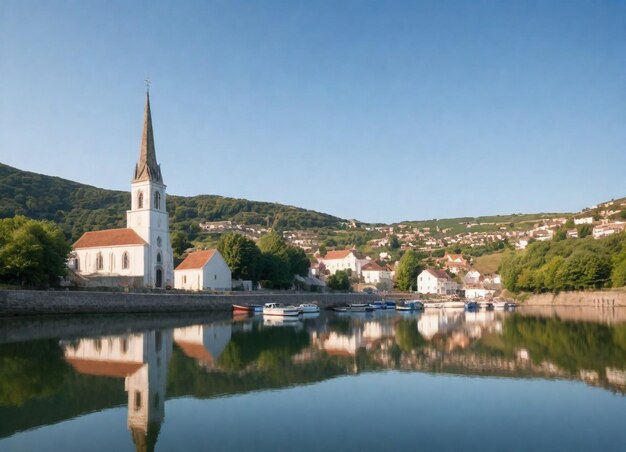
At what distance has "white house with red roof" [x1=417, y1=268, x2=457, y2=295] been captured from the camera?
122438 millimetres

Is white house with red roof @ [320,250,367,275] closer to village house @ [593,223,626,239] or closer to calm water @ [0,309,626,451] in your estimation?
village house @ [593,223,626,239]

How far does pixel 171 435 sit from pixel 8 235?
41812mm

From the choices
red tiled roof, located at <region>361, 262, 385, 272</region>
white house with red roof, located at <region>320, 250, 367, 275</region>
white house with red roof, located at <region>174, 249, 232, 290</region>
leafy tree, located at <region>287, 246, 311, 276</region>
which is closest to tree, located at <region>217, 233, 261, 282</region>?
white house with red roof, located at <region>174, 249, 232, 290</region>

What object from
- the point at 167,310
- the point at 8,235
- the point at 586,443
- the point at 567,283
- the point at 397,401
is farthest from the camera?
the point at 567,283

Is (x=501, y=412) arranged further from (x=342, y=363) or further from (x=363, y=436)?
(x=342, y=363)

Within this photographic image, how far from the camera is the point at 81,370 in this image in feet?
66.7

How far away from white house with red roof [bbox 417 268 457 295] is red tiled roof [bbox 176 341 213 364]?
97.8 metres

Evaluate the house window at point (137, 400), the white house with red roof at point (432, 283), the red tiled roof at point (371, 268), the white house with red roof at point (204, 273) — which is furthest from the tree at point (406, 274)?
the house window at point (137, 400)

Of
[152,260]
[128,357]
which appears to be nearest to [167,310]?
[152,260]

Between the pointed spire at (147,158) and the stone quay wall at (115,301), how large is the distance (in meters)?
18.6

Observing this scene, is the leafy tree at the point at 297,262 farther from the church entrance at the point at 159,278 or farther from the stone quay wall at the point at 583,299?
the stone quay wall at the point at 583,299

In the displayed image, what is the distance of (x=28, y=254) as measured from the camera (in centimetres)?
4678

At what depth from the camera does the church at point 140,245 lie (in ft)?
218

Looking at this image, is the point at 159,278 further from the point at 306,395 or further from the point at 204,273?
the point at 306,395
